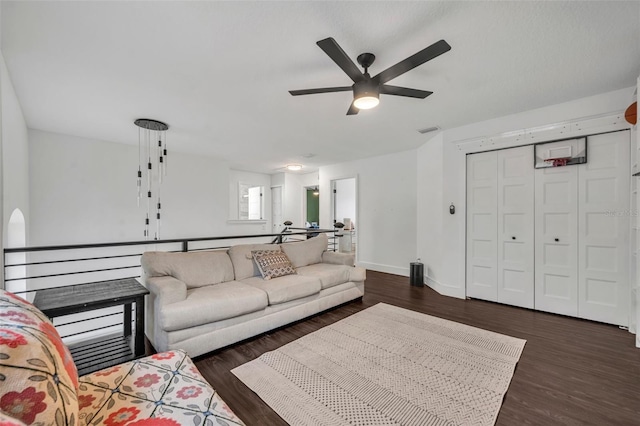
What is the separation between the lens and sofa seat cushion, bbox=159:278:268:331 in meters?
2.20

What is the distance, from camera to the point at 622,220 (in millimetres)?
2967

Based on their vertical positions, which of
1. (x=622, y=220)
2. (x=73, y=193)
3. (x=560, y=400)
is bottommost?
(x=560, y=400)

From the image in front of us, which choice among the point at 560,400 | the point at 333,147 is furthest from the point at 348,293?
the point at 333,147

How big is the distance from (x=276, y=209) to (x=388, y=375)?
7.09 meters

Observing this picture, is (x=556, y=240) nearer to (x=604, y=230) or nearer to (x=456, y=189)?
(x=604, y=230)

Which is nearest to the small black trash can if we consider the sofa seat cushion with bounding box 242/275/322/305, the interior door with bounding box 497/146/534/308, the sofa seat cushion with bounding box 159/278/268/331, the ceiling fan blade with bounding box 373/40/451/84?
the interior door with bounding box 497/146/534/308

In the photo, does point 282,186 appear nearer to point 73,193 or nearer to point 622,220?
point 73,193

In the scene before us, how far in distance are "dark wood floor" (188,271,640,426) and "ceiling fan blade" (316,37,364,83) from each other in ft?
7.57

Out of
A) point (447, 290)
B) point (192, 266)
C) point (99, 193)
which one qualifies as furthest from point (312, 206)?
point (192, 266)

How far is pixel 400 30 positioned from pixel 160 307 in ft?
9.10

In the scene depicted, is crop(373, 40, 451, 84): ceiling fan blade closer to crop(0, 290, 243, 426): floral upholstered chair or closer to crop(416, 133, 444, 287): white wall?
crop(0, 290, 243, 426): floral upholstered chair

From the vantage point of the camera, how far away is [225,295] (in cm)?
254

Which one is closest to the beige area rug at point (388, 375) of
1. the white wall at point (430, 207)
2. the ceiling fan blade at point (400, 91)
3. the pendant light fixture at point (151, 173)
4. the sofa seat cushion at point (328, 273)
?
the sofa seat cushion at point (328, 273)

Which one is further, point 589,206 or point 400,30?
point 589,206
